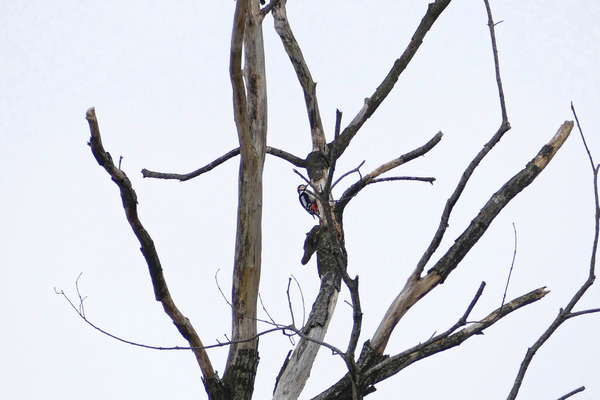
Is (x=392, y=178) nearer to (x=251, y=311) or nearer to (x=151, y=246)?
(x=251, y=311)

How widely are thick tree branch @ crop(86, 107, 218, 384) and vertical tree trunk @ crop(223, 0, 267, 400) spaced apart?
6.4 inches

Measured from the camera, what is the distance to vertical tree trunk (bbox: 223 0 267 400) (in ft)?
11.2

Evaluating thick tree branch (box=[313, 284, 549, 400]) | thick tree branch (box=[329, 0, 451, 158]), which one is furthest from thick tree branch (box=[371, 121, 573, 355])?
thick tree branch (box=[329, 0, 451, 158])

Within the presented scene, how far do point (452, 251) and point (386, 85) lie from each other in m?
1.69

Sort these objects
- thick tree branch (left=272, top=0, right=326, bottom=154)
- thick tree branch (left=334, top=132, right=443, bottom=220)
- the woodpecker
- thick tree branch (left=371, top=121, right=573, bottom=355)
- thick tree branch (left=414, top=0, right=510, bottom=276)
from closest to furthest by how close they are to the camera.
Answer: thick tree branch (left=414, top=0, right=510, bottom=276), thick tree branch (left=371, top=121, right=573, bottom=355), thick tree branch (left=334, top=132, right=443, bottom=220), thick tree branch (left=272, top=0, right=326, bottom=154), the woodpecker

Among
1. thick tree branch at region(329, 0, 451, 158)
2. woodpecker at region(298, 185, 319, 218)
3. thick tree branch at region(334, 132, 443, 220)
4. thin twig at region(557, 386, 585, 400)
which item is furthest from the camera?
woodpecker at region(298, 185, 319, 218)

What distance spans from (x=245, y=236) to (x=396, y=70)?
2160mm

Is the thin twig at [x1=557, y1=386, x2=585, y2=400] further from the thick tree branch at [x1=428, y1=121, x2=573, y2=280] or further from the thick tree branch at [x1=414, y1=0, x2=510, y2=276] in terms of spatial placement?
the thick tree branch at [x1=428, y1=121, x2=573, y2=280]

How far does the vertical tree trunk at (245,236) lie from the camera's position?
11.2 ft

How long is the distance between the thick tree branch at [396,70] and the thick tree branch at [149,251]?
2034mm

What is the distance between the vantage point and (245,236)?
3566 millimetres

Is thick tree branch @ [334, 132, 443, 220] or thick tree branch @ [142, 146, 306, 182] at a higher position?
thick tree branch @ [142, 146, 306, 182]

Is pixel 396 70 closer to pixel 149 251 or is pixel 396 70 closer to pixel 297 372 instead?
pixel 297 372

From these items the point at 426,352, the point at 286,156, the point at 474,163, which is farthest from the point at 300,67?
the point at 426,352
